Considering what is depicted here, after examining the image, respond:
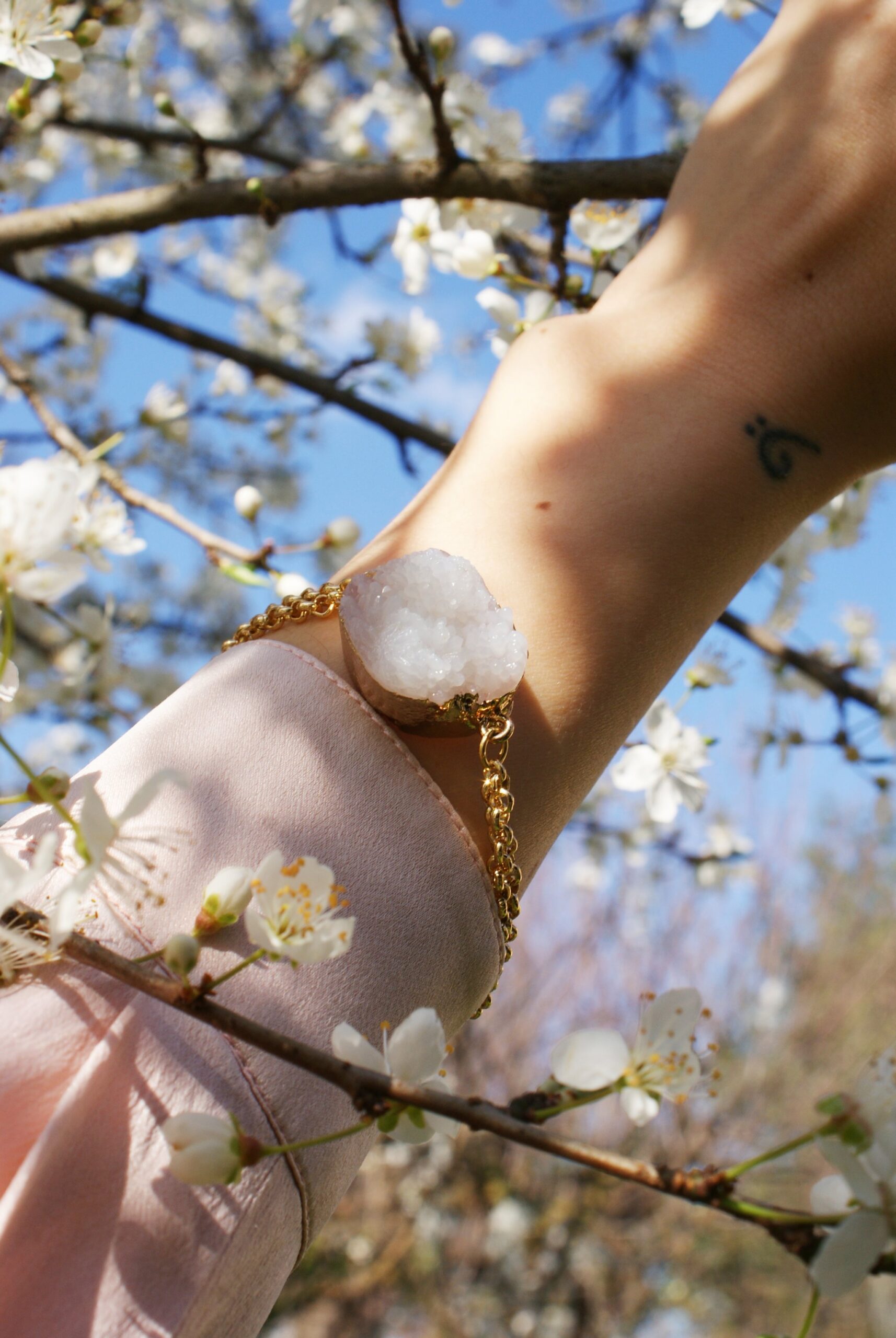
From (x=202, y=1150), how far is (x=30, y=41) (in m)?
1.19

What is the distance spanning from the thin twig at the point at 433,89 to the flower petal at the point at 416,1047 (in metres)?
1.06

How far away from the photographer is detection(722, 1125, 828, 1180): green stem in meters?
0.46

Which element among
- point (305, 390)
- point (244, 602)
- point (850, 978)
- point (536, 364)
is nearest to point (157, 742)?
point (536, 364)

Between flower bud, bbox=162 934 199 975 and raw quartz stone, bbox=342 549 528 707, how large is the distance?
22 cm

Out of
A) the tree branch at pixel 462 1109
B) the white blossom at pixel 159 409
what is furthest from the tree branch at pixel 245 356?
the tree branch at pixel 462 1109

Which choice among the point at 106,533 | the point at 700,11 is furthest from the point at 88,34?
the point at 700,11

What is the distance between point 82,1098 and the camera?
53 cm

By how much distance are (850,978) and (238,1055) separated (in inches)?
237

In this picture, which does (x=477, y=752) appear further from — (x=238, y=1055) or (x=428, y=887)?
(x=238, y=1055)

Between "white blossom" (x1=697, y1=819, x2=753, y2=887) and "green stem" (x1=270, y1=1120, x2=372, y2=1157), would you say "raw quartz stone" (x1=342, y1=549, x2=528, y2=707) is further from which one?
"white blossom" (x1=697, y1=819, x2=753, y2=887)

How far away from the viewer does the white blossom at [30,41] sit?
1076 millimetres

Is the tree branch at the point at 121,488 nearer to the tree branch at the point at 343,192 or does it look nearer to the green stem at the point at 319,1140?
the tree branch at the point at 343,192

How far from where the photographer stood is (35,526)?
0.50 m

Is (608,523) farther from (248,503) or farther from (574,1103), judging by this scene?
(248,503)
